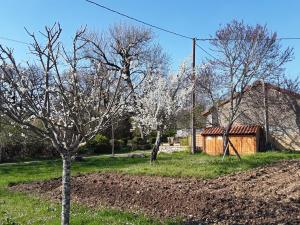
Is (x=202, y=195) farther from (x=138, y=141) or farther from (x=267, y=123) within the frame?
(x=138, y=141)

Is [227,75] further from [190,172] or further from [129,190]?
[129,190]

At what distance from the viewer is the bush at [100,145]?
3944 centimetres

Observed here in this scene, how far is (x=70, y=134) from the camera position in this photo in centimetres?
712

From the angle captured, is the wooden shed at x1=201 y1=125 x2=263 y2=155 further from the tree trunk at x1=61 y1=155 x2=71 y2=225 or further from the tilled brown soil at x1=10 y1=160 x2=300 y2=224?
the tree trunk at x1=61 y1=155 x2=71 y2=225

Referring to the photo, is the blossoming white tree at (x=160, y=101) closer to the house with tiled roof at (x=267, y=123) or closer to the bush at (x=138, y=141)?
the house with tiled roof at (x=267, y=123)

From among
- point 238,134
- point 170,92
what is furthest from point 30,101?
point 238,134

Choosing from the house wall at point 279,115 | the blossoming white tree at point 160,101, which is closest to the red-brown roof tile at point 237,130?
the house wall at point 279,115

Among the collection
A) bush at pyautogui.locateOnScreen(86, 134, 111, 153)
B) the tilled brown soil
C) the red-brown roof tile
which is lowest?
the tilled brown soil

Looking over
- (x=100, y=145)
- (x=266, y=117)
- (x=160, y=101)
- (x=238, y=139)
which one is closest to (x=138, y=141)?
(x=100, y=145)

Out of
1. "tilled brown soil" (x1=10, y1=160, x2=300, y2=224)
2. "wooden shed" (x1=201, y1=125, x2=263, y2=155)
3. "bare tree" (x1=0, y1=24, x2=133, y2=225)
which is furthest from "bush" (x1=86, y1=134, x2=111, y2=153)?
"bare tree" (x1=0, y1=24, x2=133, y2=225)

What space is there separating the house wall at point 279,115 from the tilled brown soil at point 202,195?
17915 millimetres

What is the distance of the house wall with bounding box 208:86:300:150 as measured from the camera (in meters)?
32.2

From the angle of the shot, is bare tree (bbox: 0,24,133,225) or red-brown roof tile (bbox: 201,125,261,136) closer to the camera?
bare tree (bbox: 0,24,133,225)

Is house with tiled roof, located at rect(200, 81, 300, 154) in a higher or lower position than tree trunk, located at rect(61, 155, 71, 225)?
higher
